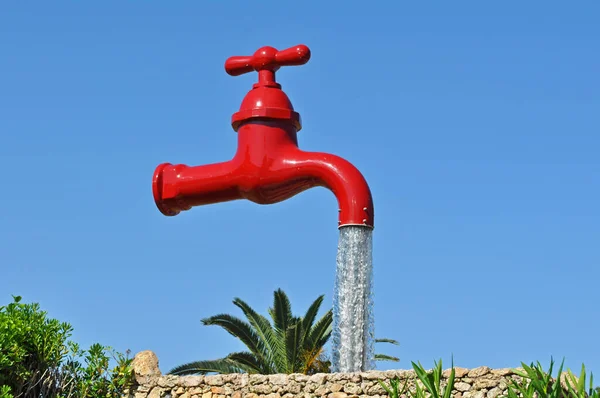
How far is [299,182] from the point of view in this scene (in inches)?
425

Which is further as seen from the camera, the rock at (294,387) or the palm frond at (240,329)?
the palm frond at (240,329)

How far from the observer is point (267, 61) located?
11.3m

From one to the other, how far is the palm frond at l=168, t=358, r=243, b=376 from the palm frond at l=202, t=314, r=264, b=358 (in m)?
0.43

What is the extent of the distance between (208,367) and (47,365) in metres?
6.52

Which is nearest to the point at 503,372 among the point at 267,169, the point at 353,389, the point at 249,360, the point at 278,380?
the point at 353,389

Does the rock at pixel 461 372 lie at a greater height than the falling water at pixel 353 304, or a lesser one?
lesser

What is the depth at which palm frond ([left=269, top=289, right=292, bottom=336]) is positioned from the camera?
57.1 ft

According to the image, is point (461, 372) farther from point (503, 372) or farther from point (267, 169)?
point (267, 169)

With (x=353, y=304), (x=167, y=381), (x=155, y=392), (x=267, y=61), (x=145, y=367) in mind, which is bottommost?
(x=155, y=392)

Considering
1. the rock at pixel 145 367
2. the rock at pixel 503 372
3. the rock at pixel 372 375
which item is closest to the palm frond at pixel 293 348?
the rock at pixel 145 367

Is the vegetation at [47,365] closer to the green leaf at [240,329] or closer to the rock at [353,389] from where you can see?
the rock at [353,389]

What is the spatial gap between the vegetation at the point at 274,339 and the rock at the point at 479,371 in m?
7.48

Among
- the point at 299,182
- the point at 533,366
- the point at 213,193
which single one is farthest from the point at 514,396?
the point at 213,193

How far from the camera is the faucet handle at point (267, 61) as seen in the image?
1111cm
